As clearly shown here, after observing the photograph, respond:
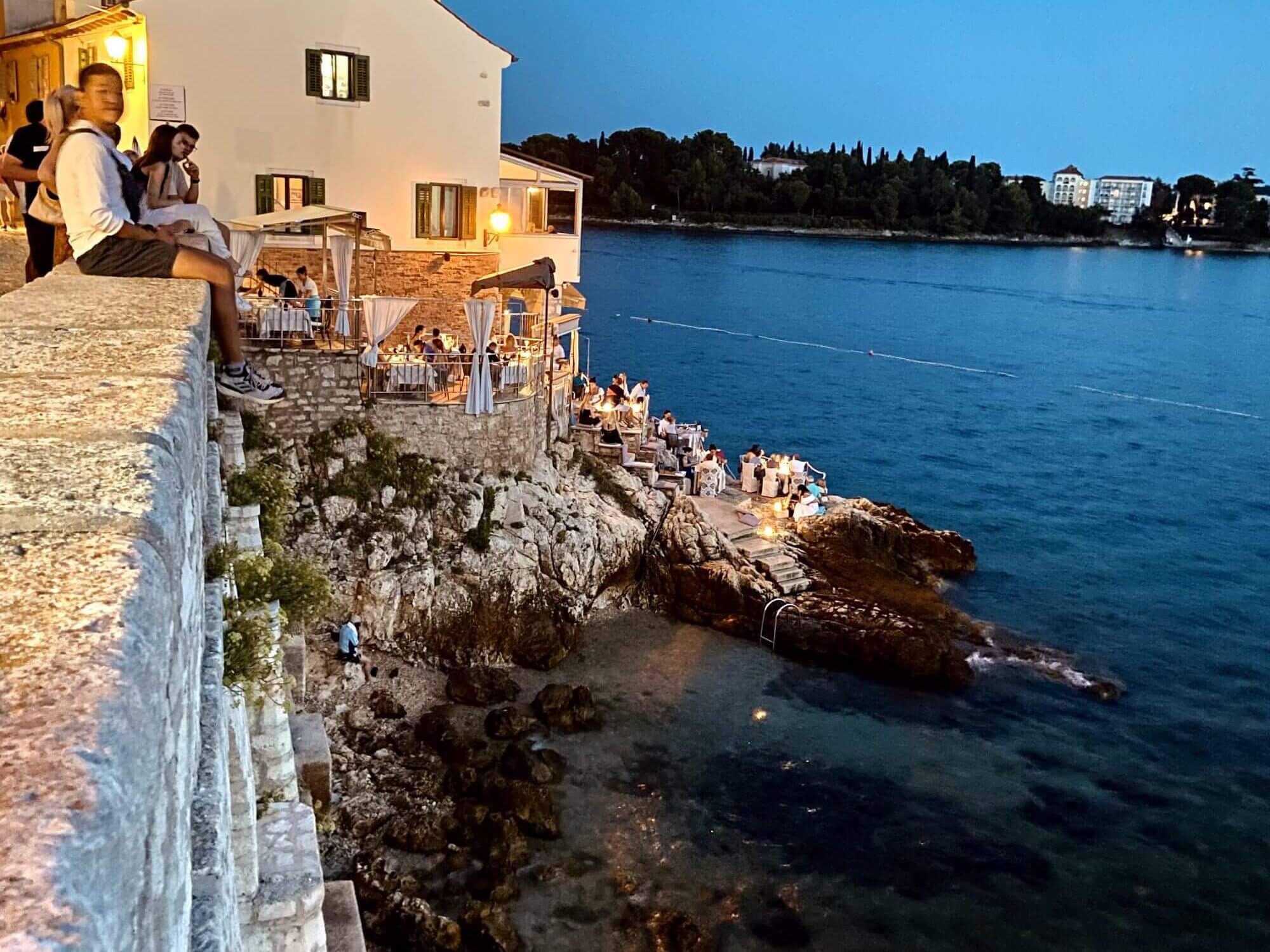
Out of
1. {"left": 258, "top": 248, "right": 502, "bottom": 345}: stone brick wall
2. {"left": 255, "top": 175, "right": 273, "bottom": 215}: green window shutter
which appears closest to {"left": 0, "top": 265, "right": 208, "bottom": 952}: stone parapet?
{"left": 255, "top": 175, "right": 273, "bottom": 215}: green window shutter

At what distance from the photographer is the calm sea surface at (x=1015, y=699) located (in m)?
18.1

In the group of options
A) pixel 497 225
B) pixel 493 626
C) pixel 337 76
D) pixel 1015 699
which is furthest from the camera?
pixel 497 225

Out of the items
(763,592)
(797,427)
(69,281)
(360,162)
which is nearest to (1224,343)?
(797,427)

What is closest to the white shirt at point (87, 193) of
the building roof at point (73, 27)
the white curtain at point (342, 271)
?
the white curtain at point (342, 271)

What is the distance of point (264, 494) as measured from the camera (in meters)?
8.88

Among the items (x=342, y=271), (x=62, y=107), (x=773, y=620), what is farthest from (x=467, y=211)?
(x=62, y=107)

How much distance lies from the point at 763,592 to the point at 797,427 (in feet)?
84.9

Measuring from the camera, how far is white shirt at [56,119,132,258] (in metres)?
6.40

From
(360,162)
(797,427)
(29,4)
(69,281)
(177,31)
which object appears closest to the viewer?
(69,281)

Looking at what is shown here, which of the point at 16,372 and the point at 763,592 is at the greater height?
the point at 16,372

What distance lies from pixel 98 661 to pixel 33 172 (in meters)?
9.54

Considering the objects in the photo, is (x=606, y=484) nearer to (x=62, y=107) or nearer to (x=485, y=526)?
(x=485, y=526)

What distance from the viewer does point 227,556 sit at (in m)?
4.98

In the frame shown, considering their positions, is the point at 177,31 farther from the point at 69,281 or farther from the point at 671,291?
the point at 671,291
